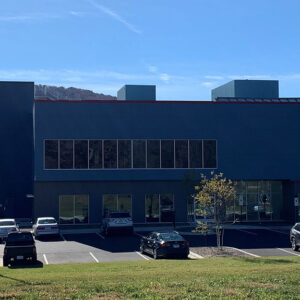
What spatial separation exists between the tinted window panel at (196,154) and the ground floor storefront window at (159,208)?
346cm

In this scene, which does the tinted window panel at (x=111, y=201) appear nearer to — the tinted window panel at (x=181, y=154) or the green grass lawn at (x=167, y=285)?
the tinted window panel at (x=181, y=154)

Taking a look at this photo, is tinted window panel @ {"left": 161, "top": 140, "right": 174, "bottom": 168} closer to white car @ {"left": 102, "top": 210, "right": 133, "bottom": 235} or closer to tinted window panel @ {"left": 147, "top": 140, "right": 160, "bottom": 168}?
tinted window panel @ {"left": 147, "top": 140, "right": 160, "bottom": 168}

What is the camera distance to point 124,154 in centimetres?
4416

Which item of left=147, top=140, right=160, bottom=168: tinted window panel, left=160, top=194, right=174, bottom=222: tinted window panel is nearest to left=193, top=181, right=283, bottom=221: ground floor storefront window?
left=160, top=194, right=174, bottom=222: tinted window panel

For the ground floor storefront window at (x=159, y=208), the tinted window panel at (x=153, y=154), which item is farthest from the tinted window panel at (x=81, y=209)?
the tinted window panel at (x=153, y=154)

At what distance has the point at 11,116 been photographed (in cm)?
5253

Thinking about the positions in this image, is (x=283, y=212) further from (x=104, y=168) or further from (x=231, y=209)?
(x=104, y=168)

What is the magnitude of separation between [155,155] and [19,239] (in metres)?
21.4

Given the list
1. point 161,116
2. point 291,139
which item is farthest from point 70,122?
point 291,139

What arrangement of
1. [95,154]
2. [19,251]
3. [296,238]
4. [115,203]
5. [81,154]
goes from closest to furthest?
[19,251]
[296,238]
[81,154]
[95,154]
[115,203]

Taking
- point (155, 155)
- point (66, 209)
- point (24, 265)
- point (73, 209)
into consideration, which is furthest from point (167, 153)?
point (24, 265)

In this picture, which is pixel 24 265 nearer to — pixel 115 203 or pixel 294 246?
pixel 294 246

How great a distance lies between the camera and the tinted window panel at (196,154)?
4488 centimetres

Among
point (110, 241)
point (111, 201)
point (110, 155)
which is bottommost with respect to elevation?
point (110, 241)
